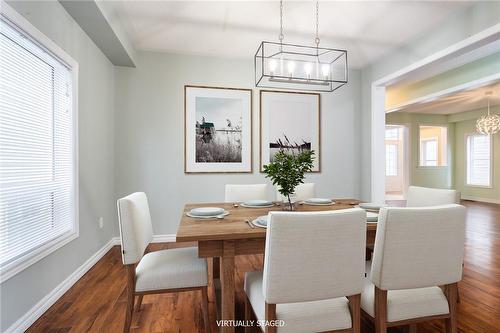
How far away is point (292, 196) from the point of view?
6.39ft

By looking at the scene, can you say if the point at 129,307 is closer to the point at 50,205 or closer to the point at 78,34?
the point at 50,205

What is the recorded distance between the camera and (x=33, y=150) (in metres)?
1.90

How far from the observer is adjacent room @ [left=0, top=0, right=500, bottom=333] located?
1216mm

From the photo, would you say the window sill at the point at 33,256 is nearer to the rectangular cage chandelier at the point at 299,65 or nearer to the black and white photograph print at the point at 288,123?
the rectangular cage chandelier at the point at 299,65

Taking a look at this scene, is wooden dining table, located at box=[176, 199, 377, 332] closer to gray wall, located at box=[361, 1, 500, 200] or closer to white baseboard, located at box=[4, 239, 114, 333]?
white baseboard, located at box=[4, 239, 114, 333]

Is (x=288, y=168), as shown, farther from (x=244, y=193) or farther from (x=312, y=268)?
(x=244, y=193)

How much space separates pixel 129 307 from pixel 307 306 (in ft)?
3.34

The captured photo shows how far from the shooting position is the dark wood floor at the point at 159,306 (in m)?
1.74

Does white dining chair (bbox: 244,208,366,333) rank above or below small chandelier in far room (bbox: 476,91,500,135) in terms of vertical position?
below

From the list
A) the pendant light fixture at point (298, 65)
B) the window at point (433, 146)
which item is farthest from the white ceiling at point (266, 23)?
the window at point (433, 146)

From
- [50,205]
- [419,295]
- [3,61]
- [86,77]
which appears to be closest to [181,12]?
[86,77]

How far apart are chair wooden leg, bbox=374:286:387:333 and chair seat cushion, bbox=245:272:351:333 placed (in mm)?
151

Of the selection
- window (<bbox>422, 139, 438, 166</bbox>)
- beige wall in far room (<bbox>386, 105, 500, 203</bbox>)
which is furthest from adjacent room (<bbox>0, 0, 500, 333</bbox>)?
window (<bbox>422, 139, 438, 166</bbox>)

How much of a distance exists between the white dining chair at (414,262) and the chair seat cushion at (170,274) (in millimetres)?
971
